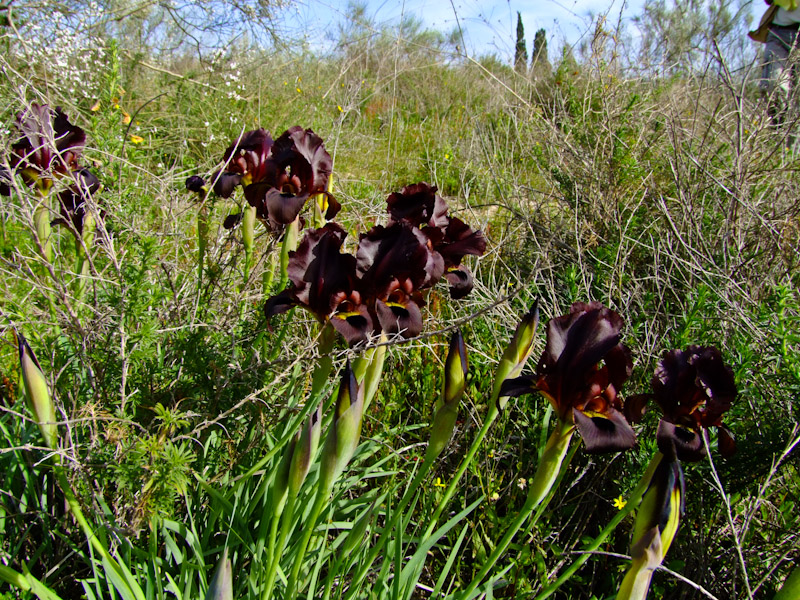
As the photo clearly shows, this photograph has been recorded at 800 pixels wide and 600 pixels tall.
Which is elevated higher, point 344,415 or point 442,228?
point 442,228

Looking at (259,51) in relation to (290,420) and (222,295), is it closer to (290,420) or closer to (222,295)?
(222,295)

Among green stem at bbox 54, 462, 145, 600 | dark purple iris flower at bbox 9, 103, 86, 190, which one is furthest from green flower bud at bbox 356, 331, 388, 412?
dark purple iris flower at bbox 9, 103, 86, 190

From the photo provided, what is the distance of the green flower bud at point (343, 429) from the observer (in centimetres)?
106

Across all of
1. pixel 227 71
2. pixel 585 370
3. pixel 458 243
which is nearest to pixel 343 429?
pixel 585 370

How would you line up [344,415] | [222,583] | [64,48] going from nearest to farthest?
1. [222,583]
2. [344,415]
3. [64,48]

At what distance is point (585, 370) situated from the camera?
3.74 ft

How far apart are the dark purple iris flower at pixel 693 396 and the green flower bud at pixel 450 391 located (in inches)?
16.8

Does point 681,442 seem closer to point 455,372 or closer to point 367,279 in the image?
point 455,372

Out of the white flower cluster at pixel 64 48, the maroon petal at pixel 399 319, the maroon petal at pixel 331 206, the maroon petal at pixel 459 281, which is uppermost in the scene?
the white flower cluster at pixel 64 48

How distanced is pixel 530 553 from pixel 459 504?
1.09ft

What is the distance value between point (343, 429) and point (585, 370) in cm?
51

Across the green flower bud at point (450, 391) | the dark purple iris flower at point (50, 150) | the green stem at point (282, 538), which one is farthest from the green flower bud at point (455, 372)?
the dark purple iris flower at point (50, 150)

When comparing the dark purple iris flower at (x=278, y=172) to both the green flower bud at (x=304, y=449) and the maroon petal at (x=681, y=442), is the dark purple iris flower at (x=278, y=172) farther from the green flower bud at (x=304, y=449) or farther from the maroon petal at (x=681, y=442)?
the maroon petal at (x=681, y=442)

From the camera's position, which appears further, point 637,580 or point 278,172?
point 278,172
